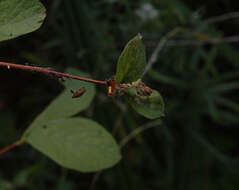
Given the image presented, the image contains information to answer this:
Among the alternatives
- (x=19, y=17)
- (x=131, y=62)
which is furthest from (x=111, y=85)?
(x=19, y=17)

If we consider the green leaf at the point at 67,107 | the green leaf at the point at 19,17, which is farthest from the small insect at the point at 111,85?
the green leaf at the point at 67,107

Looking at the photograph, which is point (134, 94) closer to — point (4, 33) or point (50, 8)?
point (4, 33)

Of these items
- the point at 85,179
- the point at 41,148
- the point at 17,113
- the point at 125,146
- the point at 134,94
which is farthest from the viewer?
the point at 17,113

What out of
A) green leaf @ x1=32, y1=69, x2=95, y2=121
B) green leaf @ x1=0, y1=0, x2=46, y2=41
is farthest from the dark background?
green leaf @ x1=0, y1=0, x2=46, y2=41

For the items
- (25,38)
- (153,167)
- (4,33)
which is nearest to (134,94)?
(4,33)

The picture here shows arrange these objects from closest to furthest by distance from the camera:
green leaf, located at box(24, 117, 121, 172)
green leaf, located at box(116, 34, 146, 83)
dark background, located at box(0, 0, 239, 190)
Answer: green leaf, located at box(116, 34, 146, 83) → green leaf, located at box(24, 117, 121, 172) → dark background, located at box(0, 0, 239, 190)

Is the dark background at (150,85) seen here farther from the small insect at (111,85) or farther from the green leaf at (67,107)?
the small insect at (111,85)

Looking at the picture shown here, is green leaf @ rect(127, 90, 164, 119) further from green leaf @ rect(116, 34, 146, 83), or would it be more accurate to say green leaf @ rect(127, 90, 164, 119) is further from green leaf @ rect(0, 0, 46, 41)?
green leaf @ rect(0, 0, 46, 41)

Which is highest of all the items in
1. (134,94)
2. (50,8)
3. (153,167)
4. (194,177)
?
(134,94)
